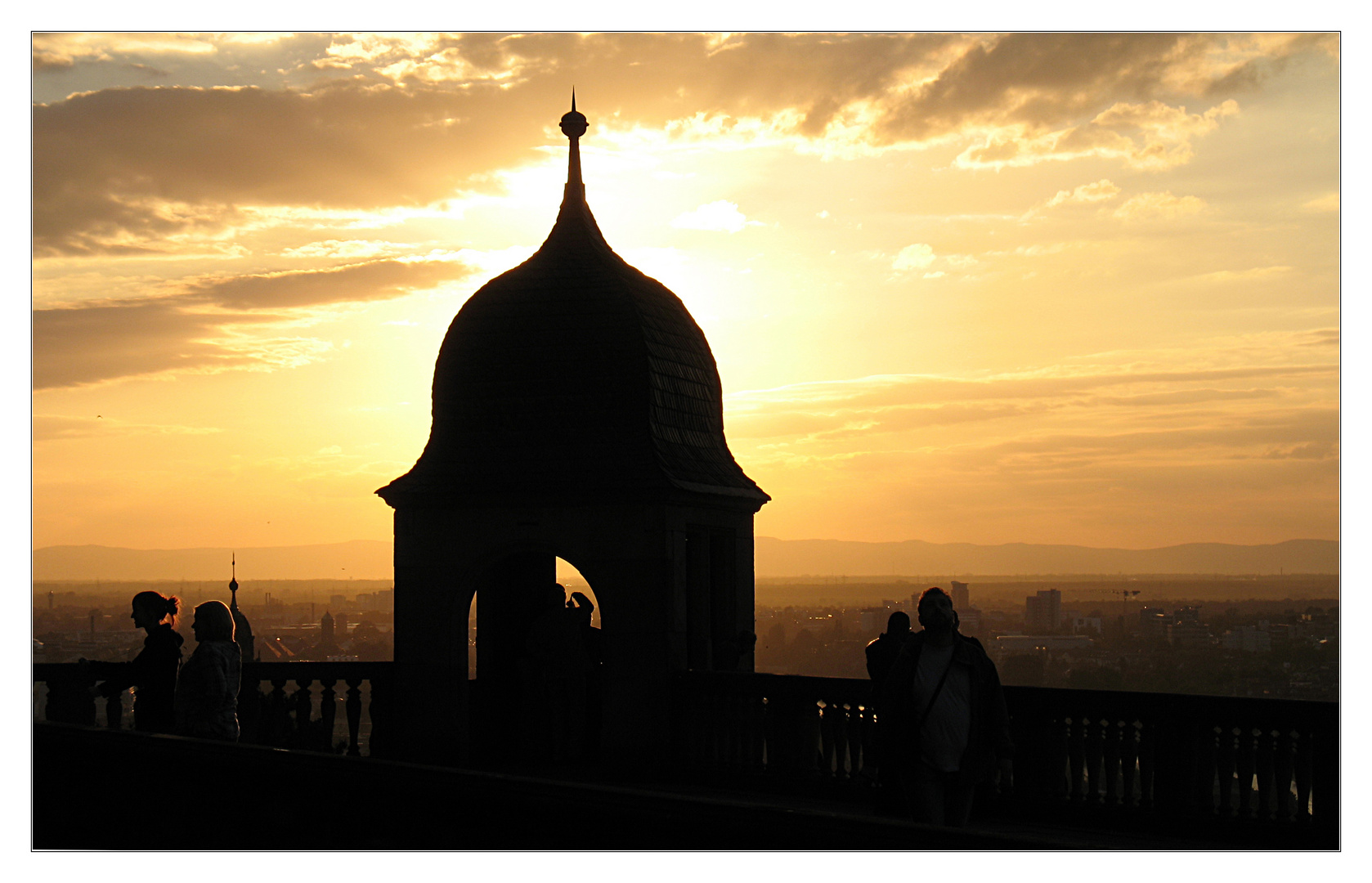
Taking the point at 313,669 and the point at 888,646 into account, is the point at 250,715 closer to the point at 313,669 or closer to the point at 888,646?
the point at 313,669

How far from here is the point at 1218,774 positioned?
45.6 feet

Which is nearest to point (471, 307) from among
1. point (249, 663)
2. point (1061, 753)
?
point (249, 663)

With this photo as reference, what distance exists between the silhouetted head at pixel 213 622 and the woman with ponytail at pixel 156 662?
0.17 meters

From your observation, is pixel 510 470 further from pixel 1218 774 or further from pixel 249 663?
pixel 1218 774

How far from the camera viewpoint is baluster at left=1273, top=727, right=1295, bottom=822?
43.3 feet

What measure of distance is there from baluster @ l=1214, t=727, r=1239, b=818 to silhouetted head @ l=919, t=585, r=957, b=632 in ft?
12.7

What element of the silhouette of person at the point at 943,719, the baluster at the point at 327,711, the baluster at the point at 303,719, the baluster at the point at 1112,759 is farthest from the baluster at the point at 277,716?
the silhouette of person at the point at 943,719

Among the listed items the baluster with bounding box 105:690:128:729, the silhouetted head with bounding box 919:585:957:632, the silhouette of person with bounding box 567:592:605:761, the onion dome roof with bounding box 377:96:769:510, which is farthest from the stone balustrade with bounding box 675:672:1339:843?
the baluster with bounding box 105:690:128:729

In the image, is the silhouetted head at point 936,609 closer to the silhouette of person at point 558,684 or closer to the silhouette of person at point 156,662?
the silhouette of person at point 156,662

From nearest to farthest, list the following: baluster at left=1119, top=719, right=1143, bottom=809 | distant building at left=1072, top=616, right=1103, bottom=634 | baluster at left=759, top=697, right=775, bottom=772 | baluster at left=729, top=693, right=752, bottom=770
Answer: baluster at left=1119, top=719, right=1143, bottom=809 < baluster at left=759, top=697, right=775, bottom=772 < baluster at left=729, top=693, right=752, bottom=770 < distant building at left=1072, top=616, right=1103, bottom=634

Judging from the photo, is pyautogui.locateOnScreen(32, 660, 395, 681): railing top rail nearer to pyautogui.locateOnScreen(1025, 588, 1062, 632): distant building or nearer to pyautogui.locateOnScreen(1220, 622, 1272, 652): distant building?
pyautogui.locateOnScreen(1220, 622, 1272, 652): distant building

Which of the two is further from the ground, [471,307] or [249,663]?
[471,307]

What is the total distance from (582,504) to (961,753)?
30.5 feet

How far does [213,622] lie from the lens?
1338 centimetres
